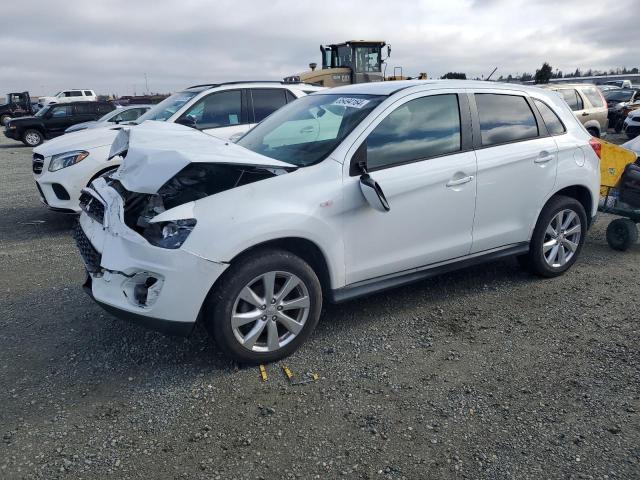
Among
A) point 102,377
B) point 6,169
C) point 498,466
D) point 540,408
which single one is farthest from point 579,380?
point 6,169

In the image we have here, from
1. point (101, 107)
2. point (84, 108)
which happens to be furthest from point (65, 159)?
point (84, 108)

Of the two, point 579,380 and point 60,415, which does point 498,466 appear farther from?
point 60,415

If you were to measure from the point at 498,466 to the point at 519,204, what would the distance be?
250cm

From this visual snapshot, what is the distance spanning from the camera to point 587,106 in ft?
37.5

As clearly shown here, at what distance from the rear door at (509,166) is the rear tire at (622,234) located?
1786 millimetres

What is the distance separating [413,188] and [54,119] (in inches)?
841

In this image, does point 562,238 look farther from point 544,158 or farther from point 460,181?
point 460,181

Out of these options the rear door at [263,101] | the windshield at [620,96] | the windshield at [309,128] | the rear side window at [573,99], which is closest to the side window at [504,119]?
the windshield at [309,128]

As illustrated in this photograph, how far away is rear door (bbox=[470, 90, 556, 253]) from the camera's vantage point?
4145mm

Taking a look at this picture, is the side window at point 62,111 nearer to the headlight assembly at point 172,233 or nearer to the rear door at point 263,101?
the rear door at point 263,101

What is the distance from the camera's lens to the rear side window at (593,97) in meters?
11.6

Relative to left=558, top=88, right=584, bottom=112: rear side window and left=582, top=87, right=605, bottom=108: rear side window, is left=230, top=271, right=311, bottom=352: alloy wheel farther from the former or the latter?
left=582, top=87, right=605, bottom=108: rear side window

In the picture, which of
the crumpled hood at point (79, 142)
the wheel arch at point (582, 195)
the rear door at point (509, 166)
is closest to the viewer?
the rear door at point (509, 166)

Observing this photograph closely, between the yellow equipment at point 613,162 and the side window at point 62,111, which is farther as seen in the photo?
the side window at point 62,111
